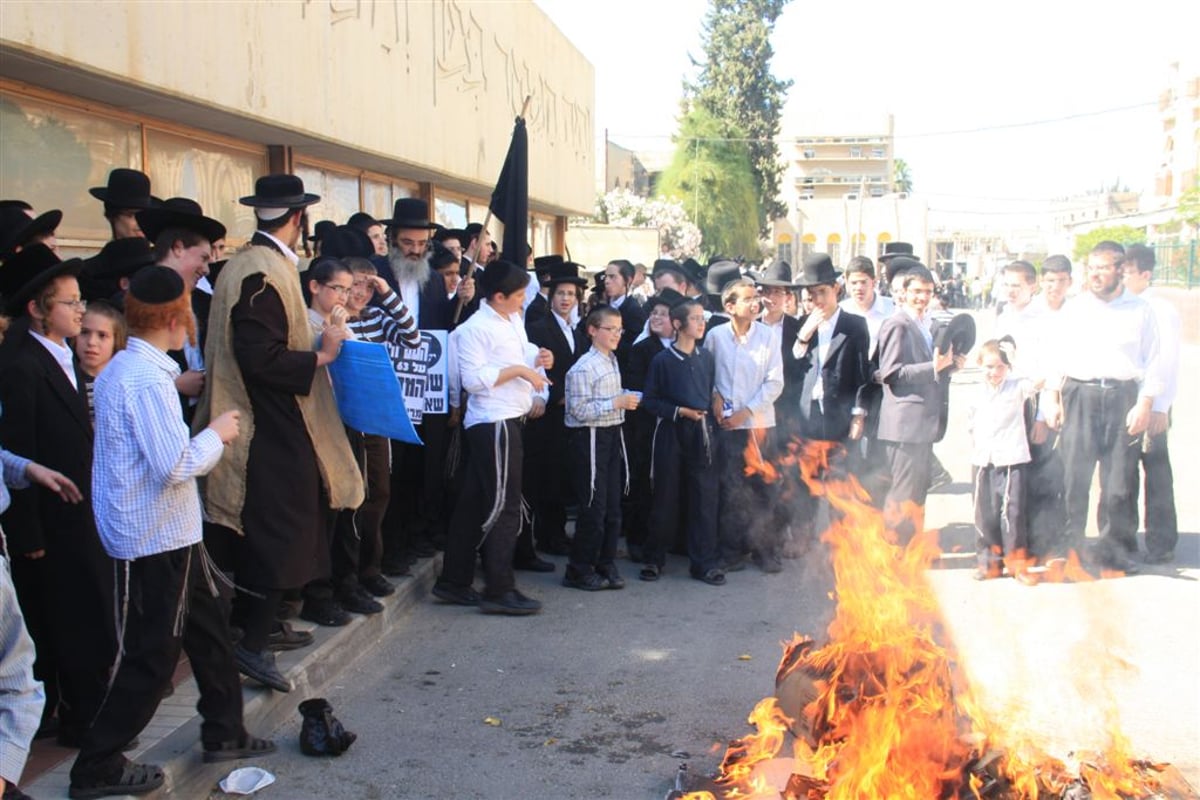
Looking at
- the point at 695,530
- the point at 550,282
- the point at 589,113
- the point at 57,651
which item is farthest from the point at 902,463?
the point at 589,113

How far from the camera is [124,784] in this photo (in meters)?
3.91

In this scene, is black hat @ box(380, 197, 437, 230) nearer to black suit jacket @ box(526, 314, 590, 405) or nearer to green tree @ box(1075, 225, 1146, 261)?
black suit jacket @ box(526, 314, 590, 405)

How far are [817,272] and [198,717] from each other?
5813 millimetres

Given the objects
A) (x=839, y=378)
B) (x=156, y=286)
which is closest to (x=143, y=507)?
(x=156, y=286)

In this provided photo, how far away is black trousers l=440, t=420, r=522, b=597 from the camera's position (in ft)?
21.9

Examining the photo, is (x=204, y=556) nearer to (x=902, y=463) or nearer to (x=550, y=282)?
(x=550, y=282)

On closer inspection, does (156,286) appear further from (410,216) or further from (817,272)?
(817,272)

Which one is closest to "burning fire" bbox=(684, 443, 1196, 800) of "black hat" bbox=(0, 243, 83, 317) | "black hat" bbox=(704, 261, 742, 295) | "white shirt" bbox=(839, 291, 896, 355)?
"black hat" bbox=(0, 243, 83, 317)

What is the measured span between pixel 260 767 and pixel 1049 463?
19.2ft

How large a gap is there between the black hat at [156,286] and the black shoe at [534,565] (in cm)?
445

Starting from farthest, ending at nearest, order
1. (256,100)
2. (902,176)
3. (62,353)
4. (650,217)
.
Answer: (902,176)
(650,217)
(256,100)
(62,353)

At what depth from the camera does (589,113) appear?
22.7 metres

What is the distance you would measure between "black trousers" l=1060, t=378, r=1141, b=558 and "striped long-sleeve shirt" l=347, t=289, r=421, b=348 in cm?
481

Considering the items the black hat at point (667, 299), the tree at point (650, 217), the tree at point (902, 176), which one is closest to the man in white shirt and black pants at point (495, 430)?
the black hat at point (667, 299)
